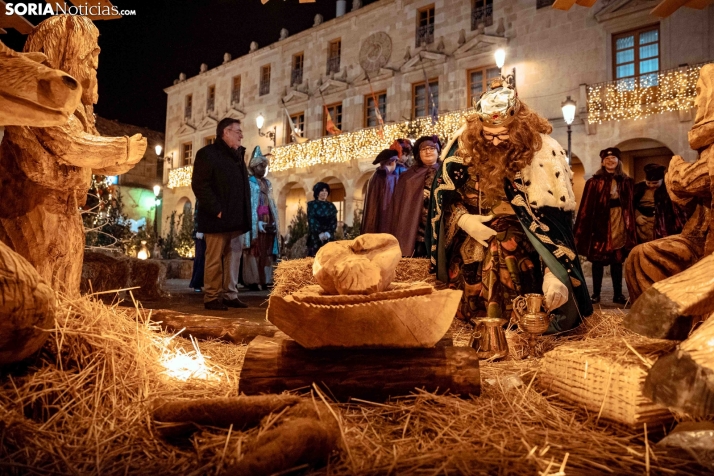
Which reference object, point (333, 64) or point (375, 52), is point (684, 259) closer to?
point (375, 52)

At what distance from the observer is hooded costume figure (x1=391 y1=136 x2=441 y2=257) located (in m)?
5.37

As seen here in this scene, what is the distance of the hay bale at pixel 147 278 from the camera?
20.7 ft

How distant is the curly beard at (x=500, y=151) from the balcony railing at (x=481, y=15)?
49.1ft

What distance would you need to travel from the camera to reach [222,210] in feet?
16.8

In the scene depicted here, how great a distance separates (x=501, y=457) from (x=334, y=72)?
69.4ft

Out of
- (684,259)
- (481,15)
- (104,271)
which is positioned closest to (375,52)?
(481,15)

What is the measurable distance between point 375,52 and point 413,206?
15.9 meters

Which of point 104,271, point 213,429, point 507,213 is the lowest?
point 213,429

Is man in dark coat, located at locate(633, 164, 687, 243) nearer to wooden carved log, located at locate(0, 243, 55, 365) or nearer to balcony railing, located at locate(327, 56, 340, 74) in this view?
wooden carved log, located at locate(0, 243, 55, 365)

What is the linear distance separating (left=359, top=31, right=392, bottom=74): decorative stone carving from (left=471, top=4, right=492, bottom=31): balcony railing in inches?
143

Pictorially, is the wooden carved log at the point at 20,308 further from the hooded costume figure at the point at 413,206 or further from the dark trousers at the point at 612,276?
the dark trousers at the point at 612,276

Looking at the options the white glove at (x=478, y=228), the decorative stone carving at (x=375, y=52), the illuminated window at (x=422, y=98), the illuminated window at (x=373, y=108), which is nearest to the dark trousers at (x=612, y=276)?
the white glove at (x=478, y=228)

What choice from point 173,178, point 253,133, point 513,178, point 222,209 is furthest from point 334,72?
point 513,178

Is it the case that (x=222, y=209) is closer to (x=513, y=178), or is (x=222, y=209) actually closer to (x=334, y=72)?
(x=513, y=178)
